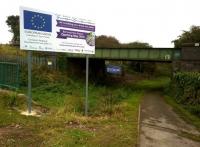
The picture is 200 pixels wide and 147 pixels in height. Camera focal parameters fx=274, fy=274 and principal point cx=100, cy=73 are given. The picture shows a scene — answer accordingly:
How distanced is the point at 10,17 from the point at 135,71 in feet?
125

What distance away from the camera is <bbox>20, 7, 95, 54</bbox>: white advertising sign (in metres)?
11.5

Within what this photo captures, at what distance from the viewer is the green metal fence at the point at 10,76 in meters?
19.2

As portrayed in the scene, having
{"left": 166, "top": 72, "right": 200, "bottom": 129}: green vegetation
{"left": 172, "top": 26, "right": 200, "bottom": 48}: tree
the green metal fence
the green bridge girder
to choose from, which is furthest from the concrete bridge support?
{"left": 166, "top": 72, "right": 200, "bottom": 129}: green vegetation

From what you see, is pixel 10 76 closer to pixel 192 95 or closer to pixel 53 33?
pixel 53 33

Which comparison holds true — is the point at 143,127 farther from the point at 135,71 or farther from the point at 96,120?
the point at 135,71

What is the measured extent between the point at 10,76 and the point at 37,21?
8.89 metres

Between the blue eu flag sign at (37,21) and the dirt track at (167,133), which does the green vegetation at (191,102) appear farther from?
the blue eu flag sign at (37,21)

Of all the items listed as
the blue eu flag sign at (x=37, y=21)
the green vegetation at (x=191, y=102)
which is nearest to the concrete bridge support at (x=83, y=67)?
the green vegetation at (x=191, y=102)

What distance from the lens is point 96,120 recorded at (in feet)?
38.2

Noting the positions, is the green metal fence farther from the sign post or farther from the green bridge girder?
the green bridge girder

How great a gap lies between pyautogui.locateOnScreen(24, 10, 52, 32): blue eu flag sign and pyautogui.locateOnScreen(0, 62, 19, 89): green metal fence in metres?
7.83

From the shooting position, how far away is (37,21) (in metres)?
11.8

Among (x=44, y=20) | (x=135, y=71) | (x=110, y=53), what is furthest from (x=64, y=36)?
(x=135, y=71)

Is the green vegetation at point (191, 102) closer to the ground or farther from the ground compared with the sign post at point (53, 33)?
closer to the ground
